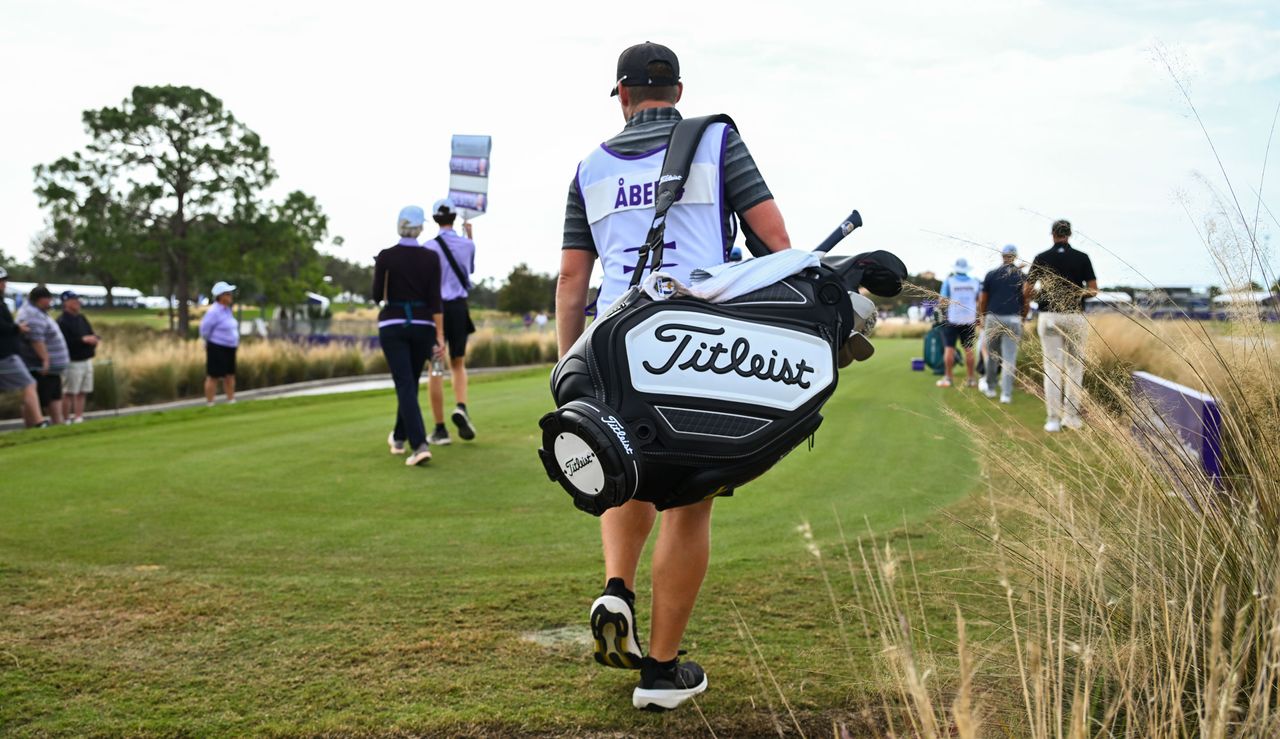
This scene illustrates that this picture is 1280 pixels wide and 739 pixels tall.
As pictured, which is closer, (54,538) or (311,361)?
(54,538)

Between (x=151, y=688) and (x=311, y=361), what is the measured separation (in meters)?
19.2

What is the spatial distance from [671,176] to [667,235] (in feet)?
0.73

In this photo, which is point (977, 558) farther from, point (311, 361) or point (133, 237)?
point (133, 237)

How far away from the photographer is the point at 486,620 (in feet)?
13.6

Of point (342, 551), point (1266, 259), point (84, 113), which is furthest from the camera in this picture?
point (84, 113)

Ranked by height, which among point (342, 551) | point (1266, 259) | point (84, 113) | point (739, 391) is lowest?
point (342, 551)

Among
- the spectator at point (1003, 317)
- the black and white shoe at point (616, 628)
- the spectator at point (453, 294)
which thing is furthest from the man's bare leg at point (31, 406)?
the black and white shoe at point (616, 628)

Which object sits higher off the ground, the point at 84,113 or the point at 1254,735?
the point at 84,113

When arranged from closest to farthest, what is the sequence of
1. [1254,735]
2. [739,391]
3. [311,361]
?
[1254,735] → [739,391] → [311,361]

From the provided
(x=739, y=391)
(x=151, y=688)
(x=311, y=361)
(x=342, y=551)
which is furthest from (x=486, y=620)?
(x=311, y=361)

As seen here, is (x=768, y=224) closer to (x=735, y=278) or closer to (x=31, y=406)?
(x=735, y=278)

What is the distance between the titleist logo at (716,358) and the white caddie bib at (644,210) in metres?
0.42

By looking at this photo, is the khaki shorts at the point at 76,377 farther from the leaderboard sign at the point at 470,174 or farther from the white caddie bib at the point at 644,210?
the white caddie bib at the point at 644,210

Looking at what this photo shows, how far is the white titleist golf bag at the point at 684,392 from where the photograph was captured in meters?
2.54
